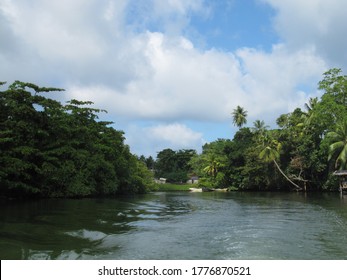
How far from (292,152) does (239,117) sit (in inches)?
903

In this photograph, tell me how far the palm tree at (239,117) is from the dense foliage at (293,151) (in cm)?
846

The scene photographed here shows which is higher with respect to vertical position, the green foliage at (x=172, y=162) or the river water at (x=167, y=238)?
the green foliage at (x=172, y=162)

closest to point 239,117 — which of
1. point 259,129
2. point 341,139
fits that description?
point 259,129

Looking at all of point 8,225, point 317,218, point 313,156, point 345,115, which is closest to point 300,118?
point 313,156

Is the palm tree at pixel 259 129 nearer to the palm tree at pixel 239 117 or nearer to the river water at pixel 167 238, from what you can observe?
the palm tree at pixel 239 117

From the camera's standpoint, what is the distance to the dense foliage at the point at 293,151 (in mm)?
44562

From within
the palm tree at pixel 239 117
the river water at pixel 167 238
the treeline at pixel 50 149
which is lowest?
the river water at pixel 167 238

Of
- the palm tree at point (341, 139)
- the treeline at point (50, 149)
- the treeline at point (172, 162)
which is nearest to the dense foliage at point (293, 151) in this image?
the palm tree at point (341, 139)

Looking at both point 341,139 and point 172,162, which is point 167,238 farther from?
point 172,162

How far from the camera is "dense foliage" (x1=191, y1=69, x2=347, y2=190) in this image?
44.6 m

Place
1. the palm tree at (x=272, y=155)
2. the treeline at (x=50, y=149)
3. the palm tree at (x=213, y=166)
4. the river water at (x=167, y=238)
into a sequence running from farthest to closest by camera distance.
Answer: the palm tree at (x=213, y=166) → the palm tree at (x=272, y=155) → the treeline at (x=50, y=149) → the river water at (x=167, y=238)

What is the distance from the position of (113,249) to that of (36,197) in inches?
870

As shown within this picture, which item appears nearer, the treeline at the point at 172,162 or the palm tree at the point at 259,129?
the palm tree at the point at 259,129
